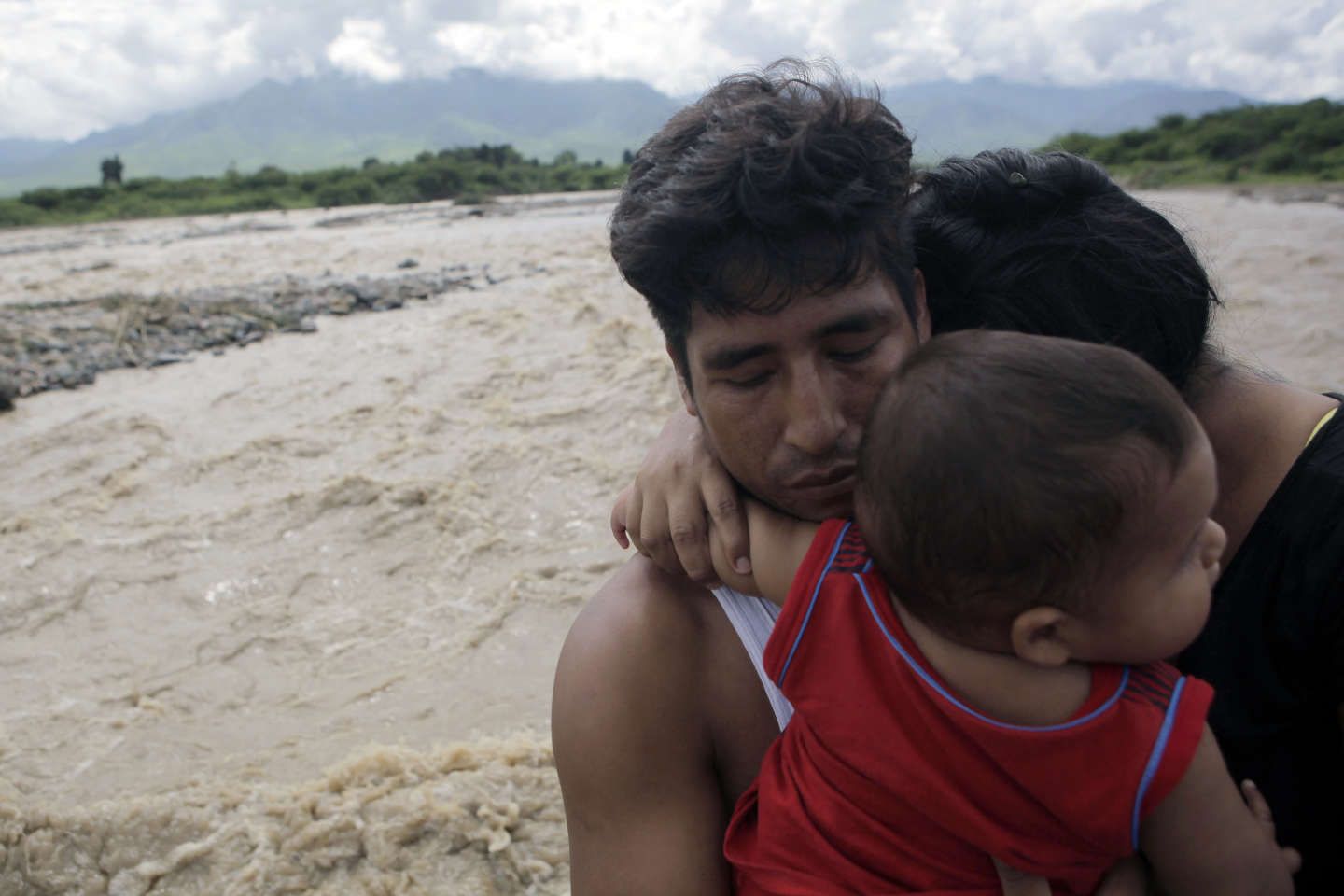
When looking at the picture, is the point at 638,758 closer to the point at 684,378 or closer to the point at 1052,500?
the point at 684,378

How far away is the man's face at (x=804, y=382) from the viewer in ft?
5.27

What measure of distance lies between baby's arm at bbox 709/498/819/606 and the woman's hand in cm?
2

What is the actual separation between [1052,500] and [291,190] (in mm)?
35790

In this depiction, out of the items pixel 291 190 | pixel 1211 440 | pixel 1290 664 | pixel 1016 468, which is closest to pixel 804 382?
pixel 1016 468

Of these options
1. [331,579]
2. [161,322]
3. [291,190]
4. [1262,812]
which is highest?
[291,190]

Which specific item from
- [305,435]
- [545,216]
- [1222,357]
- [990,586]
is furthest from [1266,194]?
[990,586]

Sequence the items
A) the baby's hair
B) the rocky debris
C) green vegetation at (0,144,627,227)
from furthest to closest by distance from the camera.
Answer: green vegetation at (0,144,627,227), the rocky debris, the baby's hair

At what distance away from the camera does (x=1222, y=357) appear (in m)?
1.81

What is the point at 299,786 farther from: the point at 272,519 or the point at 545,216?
the point at 545,216

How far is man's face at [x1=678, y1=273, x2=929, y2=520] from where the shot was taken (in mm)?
1607

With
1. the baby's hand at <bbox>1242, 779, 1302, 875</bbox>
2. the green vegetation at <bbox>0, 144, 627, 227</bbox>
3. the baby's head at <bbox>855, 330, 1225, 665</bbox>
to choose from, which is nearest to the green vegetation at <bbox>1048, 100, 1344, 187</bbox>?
the green vegetation at <bbox>0, 144, 627, 227</bbox>

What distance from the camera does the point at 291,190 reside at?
33.5 metres

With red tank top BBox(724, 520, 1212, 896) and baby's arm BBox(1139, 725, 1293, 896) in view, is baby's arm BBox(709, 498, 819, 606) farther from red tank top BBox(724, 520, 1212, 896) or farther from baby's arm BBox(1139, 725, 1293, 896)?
baby's arm BBox(1139, 725, 1293, 896)

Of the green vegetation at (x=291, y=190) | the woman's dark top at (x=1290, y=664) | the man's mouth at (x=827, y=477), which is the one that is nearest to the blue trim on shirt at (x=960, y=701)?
the man's mouth at (x=827, y=477)
